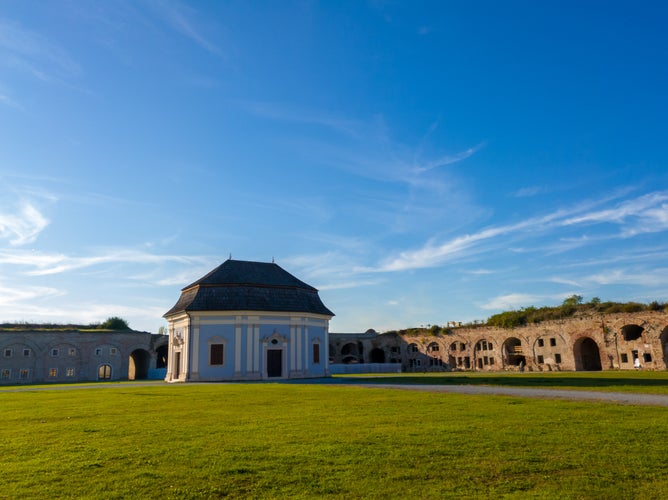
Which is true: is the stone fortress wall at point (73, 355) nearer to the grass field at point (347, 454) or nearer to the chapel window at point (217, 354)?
the chapel window at point (217, 354)

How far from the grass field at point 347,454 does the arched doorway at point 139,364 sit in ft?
163

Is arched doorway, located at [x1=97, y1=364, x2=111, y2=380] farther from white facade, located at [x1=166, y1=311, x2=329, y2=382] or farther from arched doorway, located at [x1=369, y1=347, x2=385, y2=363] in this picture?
arched doorway, located at [x1=369, y1=347, x2=385, y2=363]

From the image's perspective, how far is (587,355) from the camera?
1917 inches

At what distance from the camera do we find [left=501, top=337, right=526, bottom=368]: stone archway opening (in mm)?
53094

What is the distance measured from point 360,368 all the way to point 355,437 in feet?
143

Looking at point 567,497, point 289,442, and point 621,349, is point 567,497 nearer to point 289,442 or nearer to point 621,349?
point 289,442

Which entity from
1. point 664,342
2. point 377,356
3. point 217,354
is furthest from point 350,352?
point 664,342

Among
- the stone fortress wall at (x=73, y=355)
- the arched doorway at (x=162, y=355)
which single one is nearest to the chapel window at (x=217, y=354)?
the stone fortress wall at (x=73, y=355)

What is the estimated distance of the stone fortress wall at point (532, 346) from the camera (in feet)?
138

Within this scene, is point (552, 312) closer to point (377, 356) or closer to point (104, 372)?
point (377, 356)

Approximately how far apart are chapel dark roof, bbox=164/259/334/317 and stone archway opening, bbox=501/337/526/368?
21.5 metres

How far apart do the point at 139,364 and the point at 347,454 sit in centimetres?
5933

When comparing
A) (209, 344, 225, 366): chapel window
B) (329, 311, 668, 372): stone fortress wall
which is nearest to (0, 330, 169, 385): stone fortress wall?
(209, 344, 225, 366): chapel window

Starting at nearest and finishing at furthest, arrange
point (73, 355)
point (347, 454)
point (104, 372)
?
1. point (347, 454)
2. point (73, 355)
3. point (104, 372)
